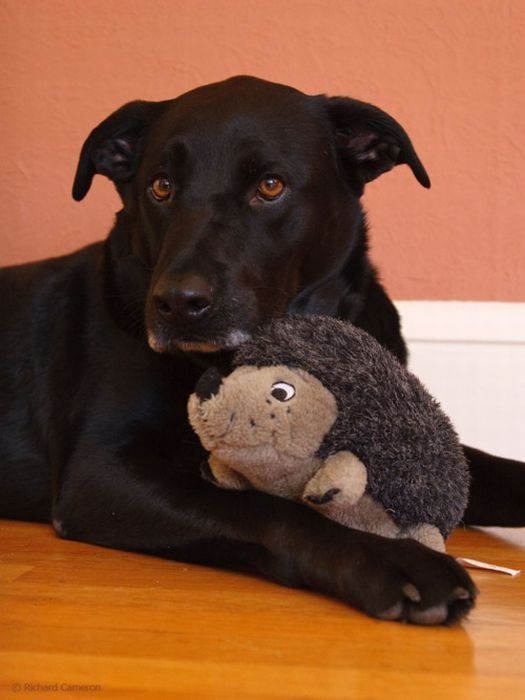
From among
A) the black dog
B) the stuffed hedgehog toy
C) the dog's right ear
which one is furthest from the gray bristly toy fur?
the dog's right ear

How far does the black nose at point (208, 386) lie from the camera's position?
1252 mm

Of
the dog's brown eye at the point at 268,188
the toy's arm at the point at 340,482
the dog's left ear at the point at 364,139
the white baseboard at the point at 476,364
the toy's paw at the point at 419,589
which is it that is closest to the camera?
the toy's paw at the point at 419,589

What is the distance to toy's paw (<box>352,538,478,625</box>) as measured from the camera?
112cm

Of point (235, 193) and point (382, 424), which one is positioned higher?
point (235, 193)

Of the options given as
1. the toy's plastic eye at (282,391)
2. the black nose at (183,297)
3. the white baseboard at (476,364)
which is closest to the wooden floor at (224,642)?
the toy's plastic eye at (282,391)

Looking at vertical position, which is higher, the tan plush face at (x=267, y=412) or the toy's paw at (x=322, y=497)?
the tan plush face at (x=267, y=412)

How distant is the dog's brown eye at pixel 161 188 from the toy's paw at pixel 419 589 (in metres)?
0.78

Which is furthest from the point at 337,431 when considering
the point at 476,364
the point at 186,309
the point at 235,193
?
the point at 476,364

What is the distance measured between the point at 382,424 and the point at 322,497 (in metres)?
0.13

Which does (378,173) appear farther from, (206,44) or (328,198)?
(206,44)

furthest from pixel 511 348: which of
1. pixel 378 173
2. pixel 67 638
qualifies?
pixel 67 638

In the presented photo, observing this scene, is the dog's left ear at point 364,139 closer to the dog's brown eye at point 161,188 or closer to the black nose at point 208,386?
the dog's brown eye at point 161,188

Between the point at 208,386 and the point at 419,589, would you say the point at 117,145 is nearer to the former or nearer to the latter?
the point at 208,386

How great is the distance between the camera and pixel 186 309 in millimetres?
1429
